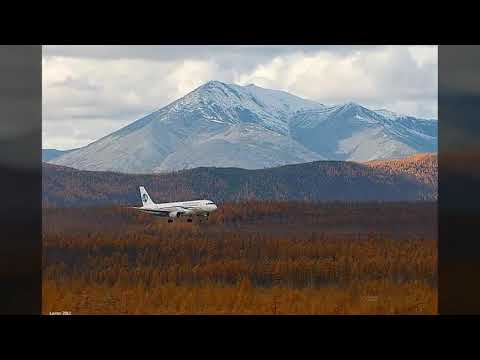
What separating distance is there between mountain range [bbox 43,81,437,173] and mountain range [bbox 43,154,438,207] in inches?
581

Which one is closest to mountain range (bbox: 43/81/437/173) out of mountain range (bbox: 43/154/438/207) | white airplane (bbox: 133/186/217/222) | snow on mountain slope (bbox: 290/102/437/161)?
snow on mountain slope (bbox: 290/102/437/161)

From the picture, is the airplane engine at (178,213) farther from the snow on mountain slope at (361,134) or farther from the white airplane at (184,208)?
the snow on mountain slope at (361,134)

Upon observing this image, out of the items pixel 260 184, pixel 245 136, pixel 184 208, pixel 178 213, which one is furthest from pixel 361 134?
pixel 178 213

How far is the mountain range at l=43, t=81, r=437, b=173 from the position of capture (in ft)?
288

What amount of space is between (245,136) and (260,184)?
28.6 meters

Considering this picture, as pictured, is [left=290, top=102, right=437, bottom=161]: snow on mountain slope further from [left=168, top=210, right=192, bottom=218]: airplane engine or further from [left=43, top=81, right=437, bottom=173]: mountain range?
[left=168, top=210, right=192, bottom=218]: airplane engine

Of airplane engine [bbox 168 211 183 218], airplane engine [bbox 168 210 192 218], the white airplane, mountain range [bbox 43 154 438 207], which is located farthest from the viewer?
mountain range [bbox 43 154 438 207]

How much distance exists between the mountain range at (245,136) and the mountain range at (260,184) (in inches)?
581

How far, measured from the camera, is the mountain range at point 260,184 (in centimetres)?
6222

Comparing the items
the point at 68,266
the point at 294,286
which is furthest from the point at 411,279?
the point at 68,266
